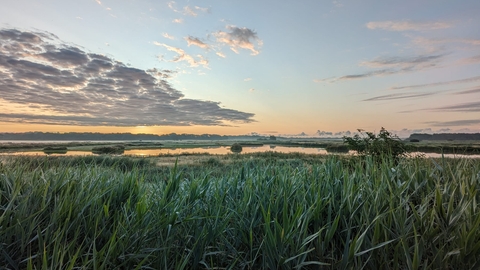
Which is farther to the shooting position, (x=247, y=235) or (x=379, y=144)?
(x=379, y=144)

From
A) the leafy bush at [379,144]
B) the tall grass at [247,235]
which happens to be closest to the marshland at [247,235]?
the tall grass at [247,235]

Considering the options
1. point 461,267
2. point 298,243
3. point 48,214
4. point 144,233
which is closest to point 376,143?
point 461,267

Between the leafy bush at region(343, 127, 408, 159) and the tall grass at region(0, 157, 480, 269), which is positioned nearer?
the tall grass at region(0, 157, 480, 269)

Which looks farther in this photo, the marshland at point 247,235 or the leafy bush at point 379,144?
the leafy bush at point 379,144

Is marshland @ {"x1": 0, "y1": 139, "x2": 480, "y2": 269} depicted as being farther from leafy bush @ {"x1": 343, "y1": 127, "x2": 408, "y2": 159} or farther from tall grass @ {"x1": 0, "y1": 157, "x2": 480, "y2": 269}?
leafy bush @ {"x1": 343, "y1": 127, "x2": 408, "y2": 159}

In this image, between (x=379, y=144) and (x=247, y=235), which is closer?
(x=247, y=235)

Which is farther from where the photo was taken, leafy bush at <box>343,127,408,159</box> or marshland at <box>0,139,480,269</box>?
leafy bush at <box>343,127,408,159</box>

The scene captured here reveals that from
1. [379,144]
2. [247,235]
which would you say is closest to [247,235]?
[247,235]

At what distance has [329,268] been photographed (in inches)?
114

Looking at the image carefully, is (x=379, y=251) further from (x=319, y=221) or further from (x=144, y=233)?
(x=144, y=233)

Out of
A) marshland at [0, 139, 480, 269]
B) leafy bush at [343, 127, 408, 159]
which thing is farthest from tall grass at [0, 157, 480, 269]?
leafy bush at [343, 127, 408, 159]

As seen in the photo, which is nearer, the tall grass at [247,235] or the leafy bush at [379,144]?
the tall grass at [247,235]

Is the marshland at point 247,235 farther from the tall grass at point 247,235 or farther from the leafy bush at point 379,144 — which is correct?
the leafy bush at point 379,144

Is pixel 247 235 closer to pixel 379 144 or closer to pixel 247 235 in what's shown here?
pixel 247 235
